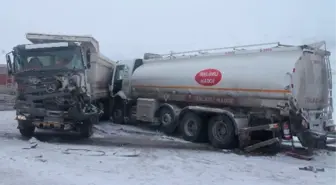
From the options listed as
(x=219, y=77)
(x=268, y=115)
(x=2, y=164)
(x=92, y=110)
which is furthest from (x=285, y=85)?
(x=2, y=164)

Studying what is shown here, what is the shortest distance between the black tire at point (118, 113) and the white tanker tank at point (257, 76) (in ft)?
13.3

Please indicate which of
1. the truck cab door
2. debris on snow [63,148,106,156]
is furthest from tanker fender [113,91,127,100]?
debris on snow [63,148,106,156]

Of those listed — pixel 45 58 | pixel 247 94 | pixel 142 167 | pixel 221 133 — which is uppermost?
pixel 45 58

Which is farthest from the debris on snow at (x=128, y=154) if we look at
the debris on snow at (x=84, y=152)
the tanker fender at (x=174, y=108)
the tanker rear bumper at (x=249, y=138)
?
the tanker fender at (x=174, y=108)

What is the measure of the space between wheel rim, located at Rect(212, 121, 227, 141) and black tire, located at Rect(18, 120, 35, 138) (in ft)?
18.3

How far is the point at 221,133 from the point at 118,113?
6.76m

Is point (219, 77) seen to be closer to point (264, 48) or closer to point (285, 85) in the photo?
point (264, 48)

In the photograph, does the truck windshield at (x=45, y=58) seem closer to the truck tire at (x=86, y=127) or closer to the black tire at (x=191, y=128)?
the truck tire at (x=86, y=127)

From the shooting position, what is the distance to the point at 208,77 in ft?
39.9

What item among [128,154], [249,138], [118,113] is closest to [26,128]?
[128,154]

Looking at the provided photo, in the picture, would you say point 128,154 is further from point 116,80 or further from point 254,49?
point 116,80

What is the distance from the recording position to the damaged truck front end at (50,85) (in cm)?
1120

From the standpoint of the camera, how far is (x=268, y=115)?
10.7 meters

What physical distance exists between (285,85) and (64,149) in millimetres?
6011
